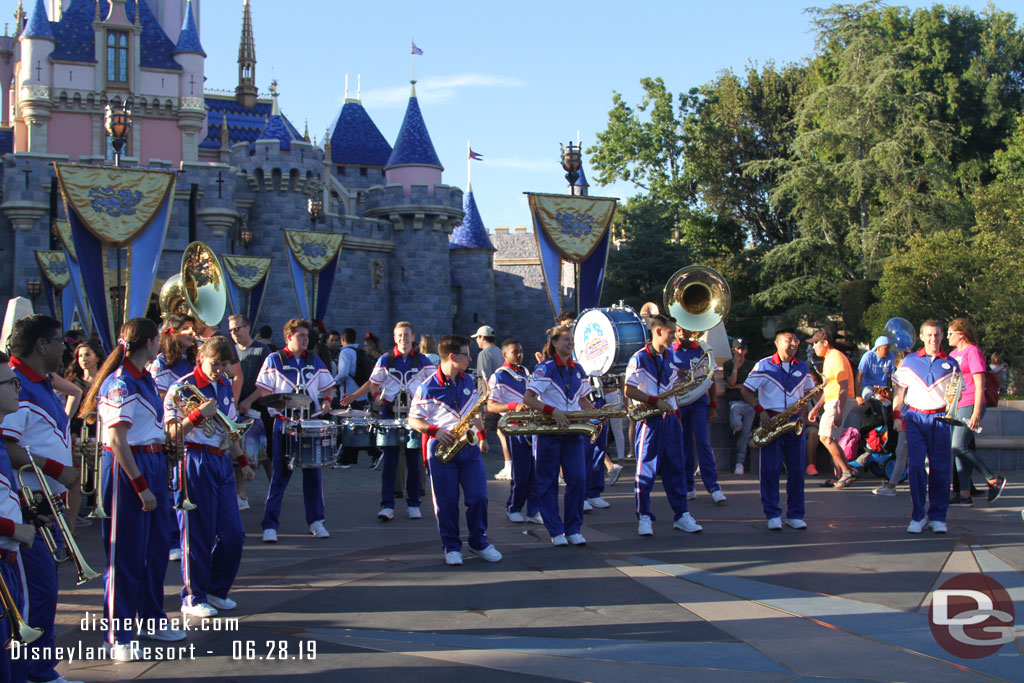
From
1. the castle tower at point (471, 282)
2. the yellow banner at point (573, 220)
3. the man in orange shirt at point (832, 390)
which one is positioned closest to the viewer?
the man in orange shirt at point (832, 390)

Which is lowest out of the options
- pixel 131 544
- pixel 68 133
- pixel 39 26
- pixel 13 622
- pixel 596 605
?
pixel 596 605

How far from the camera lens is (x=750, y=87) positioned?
4288 centimetres

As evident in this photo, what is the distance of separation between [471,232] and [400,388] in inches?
1274

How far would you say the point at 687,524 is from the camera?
27.0 ft

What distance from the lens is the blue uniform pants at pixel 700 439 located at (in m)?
9.65

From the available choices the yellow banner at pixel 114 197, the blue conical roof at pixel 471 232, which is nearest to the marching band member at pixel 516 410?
the yellow banner at pixel 114 197

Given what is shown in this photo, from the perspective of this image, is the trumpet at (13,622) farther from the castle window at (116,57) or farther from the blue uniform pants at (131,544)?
the castle window at (116,57)

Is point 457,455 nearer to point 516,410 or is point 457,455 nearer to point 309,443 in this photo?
point 516,410

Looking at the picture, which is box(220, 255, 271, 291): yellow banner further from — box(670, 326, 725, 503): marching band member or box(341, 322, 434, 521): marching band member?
box(670, 326, 725, 503): marching band member

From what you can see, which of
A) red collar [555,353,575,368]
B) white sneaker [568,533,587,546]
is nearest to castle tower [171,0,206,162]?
red collar [555,353,575,368]

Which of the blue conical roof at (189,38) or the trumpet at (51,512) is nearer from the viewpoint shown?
the trumpet at (51,512)

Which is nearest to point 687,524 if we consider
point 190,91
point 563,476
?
point 563,476

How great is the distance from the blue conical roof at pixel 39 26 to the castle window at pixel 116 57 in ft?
6.57

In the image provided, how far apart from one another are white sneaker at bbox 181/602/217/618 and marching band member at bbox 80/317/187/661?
30 cm
